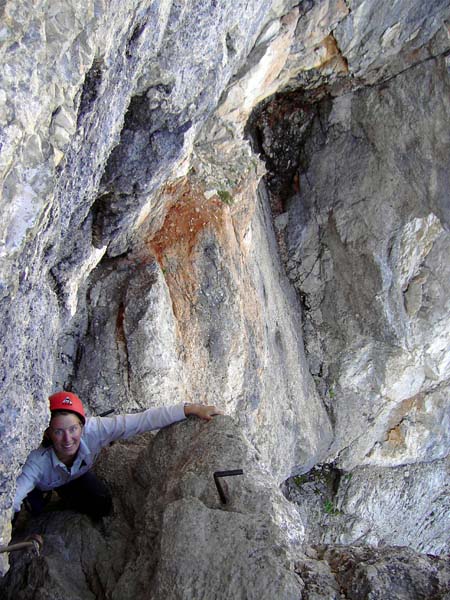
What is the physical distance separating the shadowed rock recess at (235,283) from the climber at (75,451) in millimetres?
100

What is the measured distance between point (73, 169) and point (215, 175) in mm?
3207

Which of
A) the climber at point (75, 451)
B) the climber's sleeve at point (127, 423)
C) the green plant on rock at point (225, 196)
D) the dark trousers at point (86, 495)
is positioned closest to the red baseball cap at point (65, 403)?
the climber at point (75, 451)

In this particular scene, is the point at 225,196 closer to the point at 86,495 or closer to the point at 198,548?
the point at 86,495

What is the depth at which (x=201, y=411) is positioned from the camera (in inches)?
154

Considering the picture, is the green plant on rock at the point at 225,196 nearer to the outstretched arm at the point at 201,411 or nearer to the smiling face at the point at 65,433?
the outstretched arm at the point at 201,411

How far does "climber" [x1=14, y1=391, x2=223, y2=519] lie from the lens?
140 inches

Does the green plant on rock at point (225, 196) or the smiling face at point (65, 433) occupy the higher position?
the green plant on rock at point (225, 196)

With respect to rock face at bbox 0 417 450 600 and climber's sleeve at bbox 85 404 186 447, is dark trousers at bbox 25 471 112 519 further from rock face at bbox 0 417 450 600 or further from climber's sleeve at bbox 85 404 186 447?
climber's sleeve at bbox 85 404 186 447

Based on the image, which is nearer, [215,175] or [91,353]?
[91,353]

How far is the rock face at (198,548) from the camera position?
281 centimetres

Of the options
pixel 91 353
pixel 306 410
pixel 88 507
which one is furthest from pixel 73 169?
pixel 306 410

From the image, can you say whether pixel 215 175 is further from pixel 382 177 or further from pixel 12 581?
pixel 12 581

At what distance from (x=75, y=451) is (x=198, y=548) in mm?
1000

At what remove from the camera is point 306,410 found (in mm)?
8133
